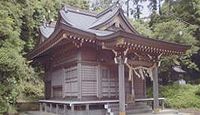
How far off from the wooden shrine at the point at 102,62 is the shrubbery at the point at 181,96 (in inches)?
160

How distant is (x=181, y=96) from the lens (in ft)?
68.2

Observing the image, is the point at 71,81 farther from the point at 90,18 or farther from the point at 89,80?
the point at 90,18

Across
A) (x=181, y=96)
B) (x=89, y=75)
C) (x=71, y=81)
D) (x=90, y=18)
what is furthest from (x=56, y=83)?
(x=181, y=96)

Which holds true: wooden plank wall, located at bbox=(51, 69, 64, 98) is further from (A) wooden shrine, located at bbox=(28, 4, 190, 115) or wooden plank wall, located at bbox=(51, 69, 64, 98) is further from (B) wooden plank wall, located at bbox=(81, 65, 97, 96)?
(B) wooden plank wall, located at bbox=(81, 65, 97, 96)

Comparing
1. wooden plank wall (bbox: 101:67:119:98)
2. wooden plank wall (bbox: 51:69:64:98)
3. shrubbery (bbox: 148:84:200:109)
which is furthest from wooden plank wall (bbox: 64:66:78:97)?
shrubbery (bbox: 148:84:200:109)

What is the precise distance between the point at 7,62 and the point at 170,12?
1848cm

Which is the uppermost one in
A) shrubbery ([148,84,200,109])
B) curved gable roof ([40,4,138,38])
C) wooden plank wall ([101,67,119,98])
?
curved gable roof ([40,4,138,38])

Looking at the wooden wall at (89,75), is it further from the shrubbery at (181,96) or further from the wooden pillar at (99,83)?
the shrubbery at (181,96)

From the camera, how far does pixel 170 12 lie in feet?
91.5

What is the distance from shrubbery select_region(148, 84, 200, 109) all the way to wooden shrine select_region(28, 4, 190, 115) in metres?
4.05

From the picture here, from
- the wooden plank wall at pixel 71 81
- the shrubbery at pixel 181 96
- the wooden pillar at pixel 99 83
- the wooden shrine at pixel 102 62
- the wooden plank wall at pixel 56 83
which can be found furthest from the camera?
the shrubbery at pixel 181 96

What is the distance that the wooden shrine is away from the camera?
13250 millimetres

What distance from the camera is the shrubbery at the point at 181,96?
65.5 feet

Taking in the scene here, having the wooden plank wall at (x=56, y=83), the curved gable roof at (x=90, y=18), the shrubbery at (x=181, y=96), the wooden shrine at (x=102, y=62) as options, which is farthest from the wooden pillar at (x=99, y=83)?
the shrubbery at (x=181, y=96)
